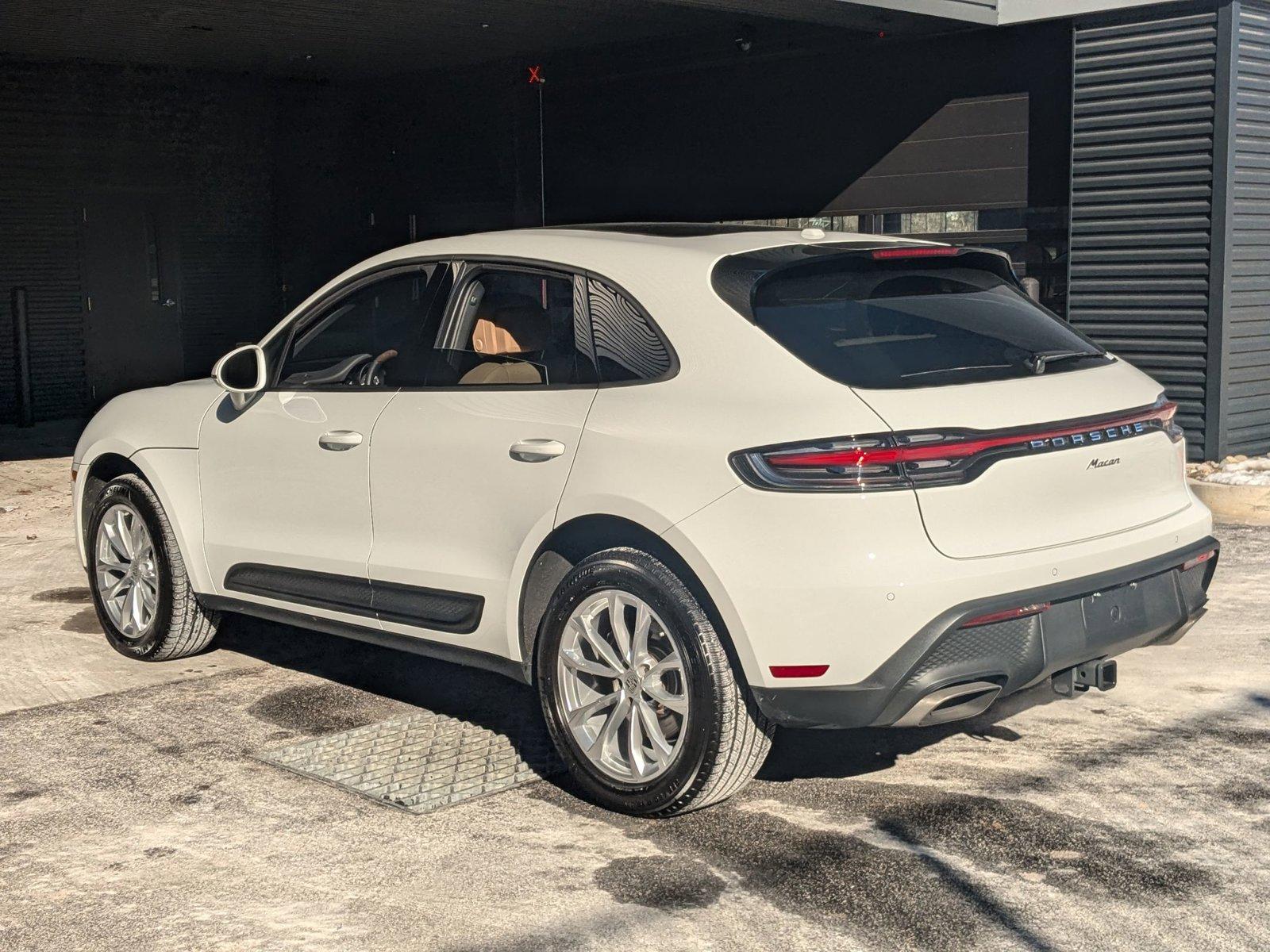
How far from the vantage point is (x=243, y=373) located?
595 centimetres

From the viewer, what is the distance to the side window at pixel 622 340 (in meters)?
4.69

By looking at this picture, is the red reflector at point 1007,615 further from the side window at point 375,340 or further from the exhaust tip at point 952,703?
the side window at point 375,340

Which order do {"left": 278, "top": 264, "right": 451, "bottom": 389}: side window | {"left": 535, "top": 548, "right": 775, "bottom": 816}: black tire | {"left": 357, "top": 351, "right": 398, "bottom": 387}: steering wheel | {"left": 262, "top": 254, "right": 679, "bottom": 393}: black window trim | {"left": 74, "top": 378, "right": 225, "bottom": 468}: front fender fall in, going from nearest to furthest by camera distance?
{"left": 535, "top": 548, "right": 775, "bottom": 816}: black tire
{"left": 262, "top": 254, "right": 679, "bottom": 393}: black window trim
{"left": 278, "top": 264, "right": 451, "bottom": 389}: side window
{"left": 357, "top": 351, "right": 398, "bottom": 387}: steering wheel
{"left": 74, "top": 378, "right": 225, "bottom": 468}: front fender

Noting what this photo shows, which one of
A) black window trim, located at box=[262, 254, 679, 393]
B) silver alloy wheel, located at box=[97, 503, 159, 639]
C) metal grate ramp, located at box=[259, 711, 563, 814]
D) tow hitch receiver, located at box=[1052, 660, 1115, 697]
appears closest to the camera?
tow hitch receiver, located at box=[1052, 660, 1115, 697]

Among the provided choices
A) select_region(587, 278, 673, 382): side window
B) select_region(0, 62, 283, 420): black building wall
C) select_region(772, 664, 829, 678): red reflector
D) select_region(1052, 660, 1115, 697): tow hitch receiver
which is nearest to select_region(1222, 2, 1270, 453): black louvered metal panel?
select_region(1052, 660, 1115, 697): tow hitch receiver

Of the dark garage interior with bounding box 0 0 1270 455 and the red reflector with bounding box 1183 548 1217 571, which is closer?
the red reflector with bounding box 1183 548 1217 571

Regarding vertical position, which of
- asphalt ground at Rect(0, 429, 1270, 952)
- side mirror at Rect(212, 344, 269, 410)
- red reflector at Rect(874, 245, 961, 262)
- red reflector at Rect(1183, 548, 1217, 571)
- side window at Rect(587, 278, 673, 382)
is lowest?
asphalt ground at Rect(0, 429, 1270, 952)

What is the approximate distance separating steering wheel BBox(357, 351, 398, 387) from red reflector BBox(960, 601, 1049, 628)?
2.35 metres

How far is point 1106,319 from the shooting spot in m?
11.8

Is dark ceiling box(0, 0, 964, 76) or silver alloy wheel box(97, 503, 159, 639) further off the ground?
dark ceiling box(0, 0, 964, 76)

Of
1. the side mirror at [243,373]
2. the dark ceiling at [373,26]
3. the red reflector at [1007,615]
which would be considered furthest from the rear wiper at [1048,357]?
the dark ceiling at [373,26]

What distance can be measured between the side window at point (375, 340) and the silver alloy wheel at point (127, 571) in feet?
3.71

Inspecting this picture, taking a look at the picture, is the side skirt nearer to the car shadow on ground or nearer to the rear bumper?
the car shadow on ground

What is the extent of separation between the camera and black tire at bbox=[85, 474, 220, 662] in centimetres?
636
